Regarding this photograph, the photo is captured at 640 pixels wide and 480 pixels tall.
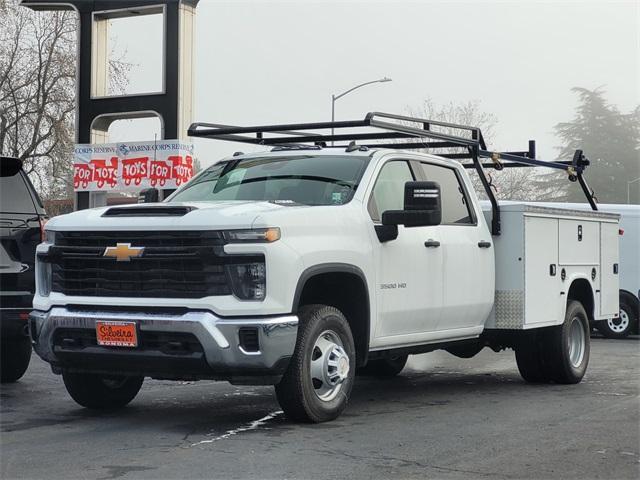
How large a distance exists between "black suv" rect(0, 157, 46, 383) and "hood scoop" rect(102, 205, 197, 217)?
185cm

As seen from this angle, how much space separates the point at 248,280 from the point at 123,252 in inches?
36.8

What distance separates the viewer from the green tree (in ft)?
268

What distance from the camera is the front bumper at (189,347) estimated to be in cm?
686

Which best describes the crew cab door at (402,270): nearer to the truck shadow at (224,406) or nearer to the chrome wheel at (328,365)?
the chrome wheel at (328,365)

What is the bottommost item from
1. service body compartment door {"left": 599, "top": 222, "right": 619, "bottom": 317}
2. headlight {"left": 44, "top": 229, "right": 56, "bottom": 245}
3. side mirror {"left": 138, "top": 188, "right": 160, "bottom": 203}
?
service body compartment door {"left": 599, "top": 222, "right": 619, "bottom": 317}

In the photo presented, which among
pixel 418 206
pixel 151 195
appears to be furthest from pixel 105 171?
pixel 418 206

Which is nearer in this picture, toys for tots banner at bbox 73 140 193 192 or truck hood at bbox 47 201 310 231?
truck hood at bbox 47 201 310 231

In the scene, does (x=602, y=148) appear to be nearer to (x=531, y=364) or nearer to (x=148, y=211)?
(x=531, y=364)

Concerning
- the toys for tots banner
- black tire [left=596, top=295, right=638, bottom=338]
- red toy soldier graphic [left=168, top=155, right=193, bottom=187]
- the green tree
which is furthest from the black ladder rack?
the green tree

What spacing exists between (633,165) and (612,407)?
76.8m

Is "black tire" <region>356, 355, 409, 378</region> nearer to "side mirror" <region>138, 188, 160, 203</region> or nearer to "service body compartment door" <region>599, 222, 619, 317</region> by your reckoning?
"service body compartment door" <region>599, 222, 619, 317</region>

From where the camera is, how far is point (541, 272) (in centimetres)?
979

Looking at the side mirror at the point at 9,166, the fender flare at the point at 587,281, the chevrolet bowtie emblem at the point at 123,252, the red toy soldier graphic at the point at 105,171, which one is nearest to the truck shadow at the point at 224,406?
the fender flare at the point at 587,281

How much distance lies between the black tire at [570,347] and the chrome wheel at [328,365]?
3255 millimetres
